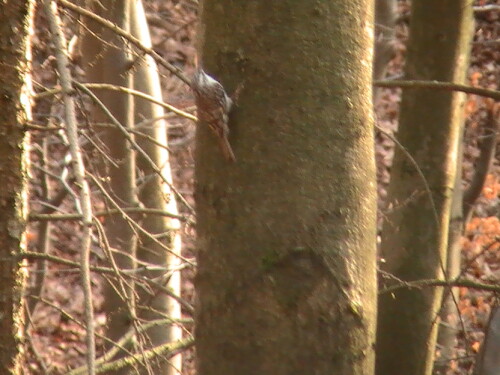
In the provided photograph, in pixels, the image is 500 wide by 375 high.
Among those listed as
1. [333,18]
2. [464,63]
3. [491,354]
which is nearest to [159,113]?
[464,63]

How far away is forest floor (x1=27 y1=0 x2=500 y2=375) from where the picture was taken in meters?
5.97

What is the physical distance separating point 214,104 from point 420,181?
2.68 meters

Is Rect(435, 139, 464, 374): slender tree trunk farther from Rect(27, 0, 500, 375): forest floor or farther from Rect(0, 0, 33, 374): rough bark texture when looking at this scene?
Rect(0, 0, 33, 374): rough bark texture

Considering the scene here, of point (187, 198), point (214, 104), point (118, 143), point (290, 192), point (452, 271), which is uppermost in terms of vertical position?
point (187, 198)

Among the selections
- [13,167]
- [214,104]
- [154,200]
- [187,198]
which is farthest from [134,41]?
[187,198]

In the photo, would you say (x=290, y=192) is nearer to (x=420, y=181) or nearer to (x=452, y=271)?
(x=420, y=181)

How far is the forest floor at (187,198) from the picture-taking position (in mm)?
5973

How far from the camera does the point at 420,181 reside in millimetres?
4223

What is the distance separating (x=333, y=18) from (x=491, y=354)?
1.44 m

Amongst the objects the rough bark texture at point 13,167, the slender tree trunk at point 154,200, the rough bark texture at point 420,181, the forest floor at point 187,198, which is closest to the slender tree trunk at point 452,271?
the forest floor at point 187,198

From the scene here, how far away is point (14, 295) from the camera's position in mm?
2896

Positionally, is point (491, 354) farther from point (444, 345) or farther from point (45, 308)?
point (45, 308)

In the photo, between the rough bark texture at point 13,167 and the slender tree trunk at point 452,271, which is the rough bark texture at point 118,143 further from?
the slender tree trunk at point 452,271

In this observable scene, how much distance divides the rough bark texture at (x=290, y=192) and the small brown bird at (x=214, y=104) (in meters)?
0.02
